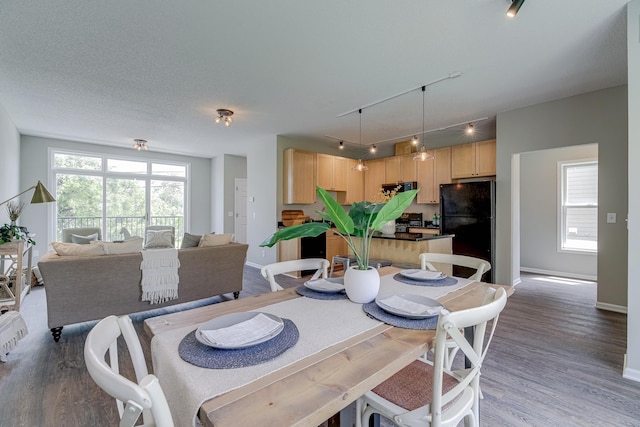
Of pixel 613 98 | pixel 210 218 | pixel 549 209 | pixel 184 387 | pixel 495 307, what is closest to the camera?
pixel 184 387

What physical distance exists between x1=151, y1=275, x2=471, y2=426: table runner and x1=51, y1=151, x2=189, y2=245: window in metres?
5.81

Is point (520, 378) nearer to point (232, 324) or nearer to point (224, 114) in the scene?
point (232, 324)

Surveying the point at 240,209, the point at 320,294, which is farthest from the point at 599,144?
the point at 240,209

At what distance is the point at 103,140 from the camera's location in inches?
229

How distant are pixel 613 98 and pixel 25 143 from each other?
9146 mm

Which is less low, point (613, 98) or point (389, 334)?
point (613, 98)

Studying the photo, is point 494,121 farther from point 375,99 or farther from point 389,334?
point 389,334

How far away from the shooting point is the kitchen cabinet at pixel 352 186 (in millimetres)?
6400

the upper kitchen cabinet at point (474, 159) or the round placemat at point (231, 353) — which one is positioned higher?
the upper kitchen cabinet at point (474, 159)

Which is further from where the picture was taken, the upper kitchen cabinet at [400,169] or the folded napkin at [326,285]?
the upper kitchen cabinet at [400,169]

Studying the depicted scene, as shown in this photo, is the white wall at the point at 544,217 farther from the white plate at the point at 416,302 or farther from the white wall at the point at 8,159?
the white wall at the point at 8,159

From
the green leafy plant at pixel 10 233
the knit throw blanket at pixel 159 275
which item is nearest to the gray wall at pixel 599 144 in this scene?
the knit throw blanket at pixel 159 275

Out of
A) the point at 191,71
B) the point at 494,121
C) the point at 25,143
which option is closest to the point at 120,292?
the point at 191,71

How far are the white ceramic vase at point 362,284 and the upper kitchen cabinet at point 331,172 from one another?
4.52 metres
